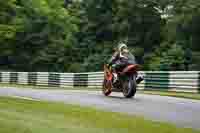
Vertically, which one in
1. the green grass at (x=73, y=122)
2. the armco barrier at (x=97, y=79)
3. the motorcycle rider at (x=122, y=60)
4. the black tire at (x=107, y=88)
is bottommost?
the armco barrier at (x=97, y=79)

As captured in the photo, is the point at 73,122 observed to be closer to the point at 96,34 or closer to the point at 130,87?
the point at 130,87

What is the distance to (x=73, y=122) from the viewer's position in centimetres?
805

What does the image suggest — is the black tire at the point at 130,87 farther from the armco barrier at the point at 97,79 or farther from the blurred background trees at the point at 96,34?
the blurred background trees at the point at 96,34

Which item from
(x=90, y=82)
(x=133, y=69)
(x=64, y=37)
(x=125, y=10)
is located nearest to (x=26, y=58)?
(x=64, y=37)

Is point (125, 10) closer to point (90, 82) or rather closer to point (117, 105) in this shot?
point (90, 82)

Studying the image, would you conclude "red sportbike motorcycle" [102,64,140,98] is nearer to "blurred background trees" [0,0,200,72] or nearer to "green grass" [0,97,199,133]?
"green grass" [0,97,199,133]

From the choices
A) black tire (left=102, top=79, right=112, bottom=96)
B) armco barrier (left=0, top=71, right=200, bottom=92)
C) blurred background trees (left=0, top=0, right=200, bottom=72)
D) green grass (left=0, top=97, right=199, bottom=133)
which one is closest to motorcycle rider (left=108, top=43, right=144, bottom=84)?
black tire (left=102, top=79, right=112, bottom=96)

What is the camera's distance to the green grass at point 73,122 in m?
7.08

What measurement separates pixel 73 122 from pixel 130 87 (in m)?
5.49

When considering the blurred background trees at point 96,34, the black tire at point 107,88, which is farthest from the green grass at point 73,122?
the blurred background trees at point 96,34

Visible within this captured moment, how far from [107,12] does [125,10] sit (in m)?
4.18

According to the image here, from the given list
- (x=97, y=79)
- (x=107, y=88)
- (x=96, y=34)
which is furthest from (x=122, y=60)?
(x=96, y=34)

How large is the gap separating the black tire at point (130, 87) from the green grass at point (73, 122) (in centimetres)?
338

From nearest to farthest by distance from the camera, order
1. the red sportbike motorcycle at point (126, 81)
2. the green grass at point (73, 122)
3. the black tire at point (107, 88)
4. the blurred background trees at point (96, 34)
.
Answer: the green grass at point (73, 122) → the red sportbike motorcycle at point (126, 81) → the black tire at point (107, 88) → the blurred background trees at point (96, 34)
